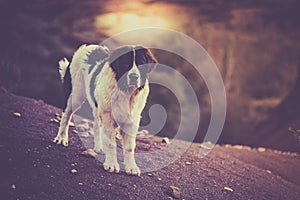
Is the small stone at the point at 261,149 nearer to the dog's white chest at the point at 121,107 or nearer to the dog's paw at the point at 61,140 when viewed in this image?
the dog's white chest at the point at 121,107

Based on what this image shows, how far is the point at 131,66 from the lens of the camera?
2.06 metres

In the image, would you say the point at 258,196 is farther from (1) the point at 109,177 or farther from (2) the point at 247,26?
(2) the point at 247,26

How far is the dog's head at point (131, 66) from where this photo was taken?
6.78 ft

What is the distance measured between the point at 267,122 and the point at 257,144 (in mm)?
250

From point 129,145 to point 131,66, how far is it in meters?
0.43

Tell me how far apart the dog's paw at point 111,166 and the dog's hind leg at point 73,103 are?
29 cm

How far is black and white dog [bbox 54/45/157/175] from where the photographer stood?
6.82ft

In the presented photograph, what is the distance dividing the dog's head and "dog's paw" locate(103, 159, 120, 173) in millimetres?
389

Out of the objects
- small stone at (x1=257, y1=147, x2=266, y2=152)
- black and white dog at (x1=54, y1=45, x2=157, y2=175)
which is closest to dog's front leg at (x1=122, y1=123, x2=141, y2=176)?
black and white dog at (x1=54, y1=45, x2=157, y2=175)

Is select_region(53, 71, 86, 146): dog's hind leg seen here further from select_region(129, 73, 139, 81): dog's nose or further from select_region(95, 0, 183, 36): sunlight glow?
select_region(95, 0, 183, 36): sunlight glow

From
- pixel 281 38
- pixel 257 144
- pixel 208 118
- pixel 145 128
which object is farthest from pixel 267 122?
pixel 145 128

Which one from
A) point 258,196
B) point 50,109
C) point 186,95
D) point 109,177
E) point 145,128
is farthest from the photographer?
point 186,95

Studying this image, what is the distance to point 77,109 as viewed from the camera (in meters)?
2.31

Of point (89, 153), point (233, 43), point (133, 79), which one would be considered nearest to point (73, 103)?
point (89, 153)
